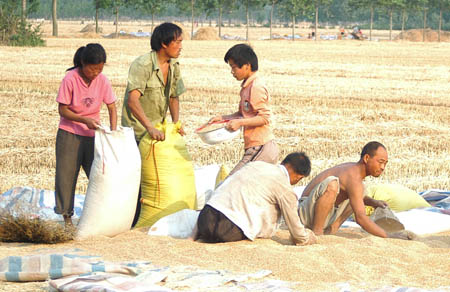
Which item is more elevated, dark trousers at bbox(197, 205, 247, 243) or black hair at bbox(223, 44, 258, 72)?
black hair at bbox(223, 44, 258, 72)

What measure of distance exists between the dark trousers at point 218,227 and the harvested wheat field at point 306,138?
98 mm

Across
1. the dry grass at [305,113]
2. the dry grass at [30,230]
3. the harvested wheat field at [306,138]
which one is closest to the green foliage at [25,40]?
the harvested wheat field at [306,138]

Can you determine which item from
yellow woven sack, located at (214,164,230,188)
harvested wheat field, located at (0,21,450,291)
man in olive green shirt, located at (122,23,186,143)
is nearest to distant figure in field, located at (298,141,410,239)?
harvested wheat field, located at (0,21,450,291)

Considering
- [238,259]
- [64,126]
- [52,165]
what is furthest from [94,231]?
[52,165]

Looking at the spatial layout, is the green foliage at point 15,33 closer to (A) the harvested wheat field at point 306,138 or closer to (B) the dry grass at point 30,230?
(A) the harvested wheat field at point 306,138

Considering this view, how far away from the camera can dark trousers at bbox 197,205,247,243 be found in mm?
5527

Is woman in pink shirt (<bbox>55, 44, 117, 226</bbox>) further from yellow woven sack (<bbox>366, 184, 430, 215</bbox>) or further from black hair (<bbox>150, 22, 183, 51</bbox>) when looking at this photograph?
yellow woven sack (<bbox>366, 184, 430, 215</bbox>)

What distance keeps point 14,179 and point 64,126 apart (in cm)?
243

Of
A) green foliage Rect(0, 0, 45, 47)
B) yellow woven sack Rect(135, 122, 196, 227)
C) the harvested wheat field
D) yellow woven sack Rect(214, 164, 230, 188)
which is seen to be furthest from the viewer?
green foliage Rect(0, 0, 45, 47)

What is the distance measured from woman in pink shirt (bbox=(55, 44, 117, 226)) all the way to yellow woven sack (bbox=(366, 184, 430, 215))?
2585 millimetres

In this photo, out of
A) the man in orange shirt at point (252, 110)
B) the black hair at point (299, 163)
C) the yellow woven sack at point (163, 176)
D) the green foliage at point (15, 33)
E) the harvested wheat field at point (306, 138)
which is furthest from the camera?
the green foliage at point (15, 33)

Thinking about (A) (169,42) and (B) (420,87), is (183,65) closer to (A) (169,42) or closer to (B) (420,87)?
(B) (420,87)

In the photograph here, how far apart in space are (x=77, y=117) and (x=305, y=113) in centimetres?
742

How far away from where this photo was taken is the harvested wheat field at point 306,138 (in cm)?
500
